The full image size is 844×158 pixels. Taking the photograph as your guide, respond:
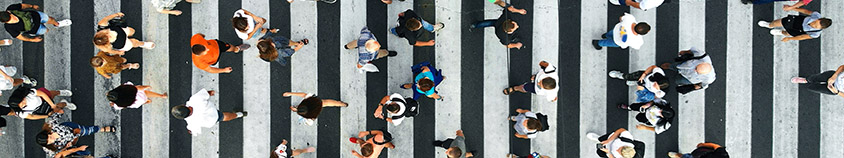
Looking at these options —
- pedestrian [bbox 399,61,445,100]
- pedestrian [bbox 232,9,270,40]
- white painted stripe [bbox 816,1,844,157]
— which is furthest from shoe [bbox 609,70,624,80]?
pedestrian [bbox 232,9,270,40]

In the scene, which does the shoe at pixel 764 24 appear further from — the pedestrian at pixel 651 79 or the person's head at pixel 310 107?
the person's head at pixel 310 107

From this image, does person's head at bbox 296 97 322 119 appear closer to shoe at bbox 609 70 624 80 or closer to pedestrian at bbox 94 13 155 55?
pedestrian at bbox 94 13 155 55

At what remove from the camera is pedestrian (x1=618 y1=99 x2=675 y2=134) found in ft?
20.4

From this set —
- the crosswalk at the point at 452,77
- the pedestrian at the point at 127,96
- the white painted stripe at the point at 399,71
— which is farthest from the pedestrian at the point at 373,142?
the pedestrian at the point at 127,96

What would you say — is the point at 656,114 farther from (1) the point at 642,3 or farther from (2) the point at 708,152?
(1) the point at 642,3

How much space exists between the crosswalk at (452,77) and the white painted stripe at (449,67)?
16 millimetres

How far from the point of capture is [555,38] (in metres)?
6.95

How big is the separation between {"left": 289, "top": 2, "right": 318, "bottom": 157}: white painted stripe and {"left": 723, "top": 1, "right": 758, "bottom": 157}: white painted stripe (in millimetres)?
5971

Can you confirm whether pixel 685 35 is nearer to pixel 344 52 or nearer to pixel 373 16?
pixel 373 16

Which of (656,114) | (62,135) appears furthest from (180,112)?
(656,114)

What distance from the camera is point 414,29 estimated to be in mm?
5918

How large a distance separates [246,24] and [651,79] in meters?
5.30

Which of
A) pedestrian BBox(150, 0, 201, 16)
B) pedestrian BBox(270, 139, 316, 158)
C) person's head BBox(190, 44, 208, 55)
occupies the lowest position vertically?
pedestrian BBox(270, 139, 316, 158)

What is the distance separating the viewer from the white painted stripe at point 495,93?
6941 mm
